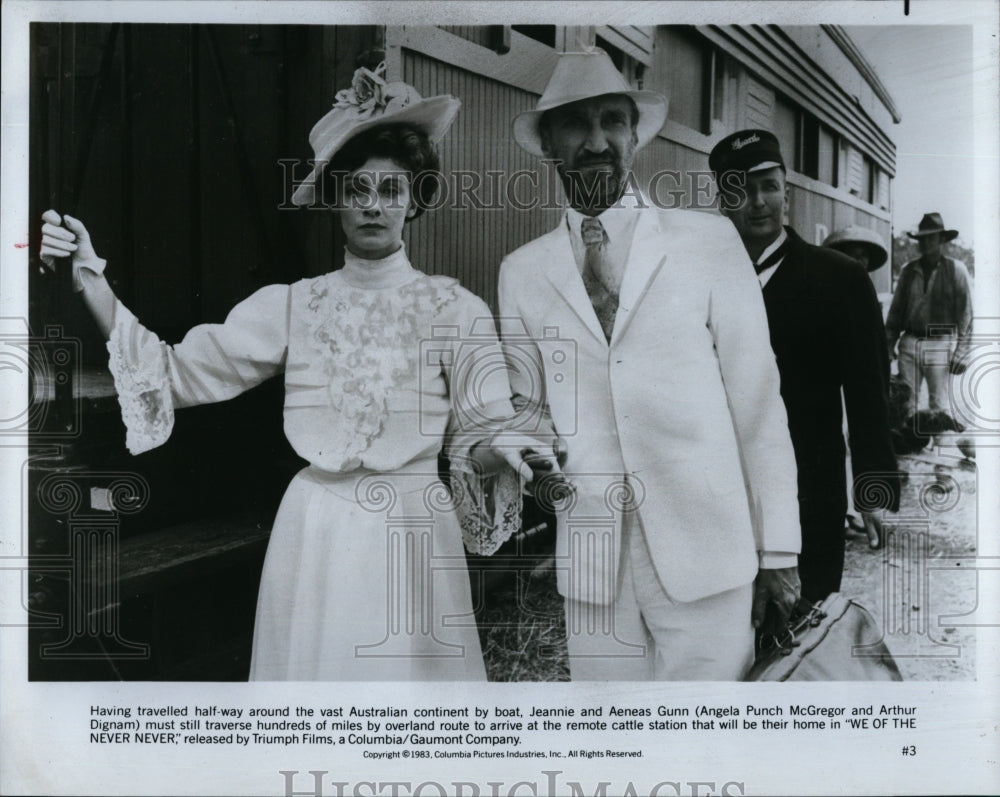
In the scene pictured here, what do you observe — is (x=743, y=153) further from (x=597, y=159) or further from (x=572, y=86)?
(x=572, y=86)

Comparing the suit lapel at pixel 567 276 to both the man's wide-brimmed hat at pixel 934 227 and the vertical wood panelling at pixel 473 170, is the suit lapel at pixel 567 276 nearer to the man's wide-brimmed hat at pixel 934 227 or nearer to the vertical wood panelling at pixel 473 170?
the vertical wood panelling at pixel 473 170

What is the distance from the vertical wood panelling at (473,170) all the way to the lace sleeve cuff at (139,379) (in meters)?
0.94

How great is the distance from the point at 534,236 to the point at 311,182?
30.4 inches

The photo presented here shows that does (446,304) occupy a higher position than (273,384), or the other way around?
(446,304)

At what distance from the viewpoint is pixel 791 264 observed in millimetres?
3469

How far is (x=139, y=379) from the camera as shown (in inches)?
135

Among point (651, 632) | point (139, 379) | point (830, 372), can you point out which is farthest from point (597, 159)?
point (139, 379)

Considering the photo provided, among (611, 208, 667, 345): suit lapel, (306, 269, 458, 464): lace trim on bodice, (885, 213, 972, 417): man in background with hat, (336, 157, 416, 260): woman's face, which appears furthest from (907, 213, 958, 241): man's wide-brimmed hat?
(336, 157, 416, 260): woman's face

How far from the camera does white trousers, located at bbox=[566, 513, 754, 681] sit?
342 centimetres

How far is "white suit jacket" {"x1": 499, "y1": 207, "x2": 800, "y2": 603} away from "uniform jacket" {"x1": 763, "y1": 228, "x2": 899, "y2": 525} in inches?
2.9

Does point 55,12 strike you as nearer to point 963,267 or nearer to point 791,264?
point 791,264

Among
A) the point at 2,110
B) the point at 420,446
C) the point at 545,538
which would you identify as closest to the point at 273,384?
the point at 420,446

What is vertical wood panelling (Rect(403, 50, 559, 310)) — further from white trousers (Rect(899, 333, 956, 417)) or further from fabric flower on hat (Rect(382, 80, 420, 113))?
white trousers (Rect(899, 333, 956, 417))

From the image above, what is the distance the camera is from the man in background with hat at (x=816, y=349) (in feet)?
11.3
